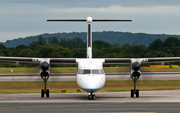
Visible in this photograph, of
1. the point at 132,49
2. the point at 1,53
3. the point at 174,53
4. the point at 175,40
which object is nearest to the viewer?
the point at 132,49

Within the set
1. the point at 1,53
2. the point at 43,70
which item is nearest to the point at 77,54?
the point at 1,53

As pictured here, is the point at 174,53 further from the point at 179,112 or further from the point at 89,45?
the point at 179,112

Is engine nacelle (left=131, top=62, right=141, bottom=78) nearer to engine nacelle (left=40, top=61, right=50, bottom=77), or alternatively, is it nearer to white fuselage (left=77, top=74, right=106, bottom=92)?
white fuselage (left=77, top=74, right=106, bottom=92)

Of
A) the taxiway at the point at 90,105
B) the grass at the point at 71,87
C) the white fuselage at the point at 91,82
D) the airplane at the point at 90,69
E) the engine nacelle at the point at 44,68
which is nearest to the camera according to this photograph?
the taxiway at the point at 90,105

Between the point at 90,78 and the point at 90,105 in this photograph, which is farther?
the point at 90,78

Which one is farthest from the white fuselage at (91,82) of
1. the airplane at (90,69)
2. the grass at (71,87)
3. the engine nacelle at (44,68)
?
the grass at (71,87)

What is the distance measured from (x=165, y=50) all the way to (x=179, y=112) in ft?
320

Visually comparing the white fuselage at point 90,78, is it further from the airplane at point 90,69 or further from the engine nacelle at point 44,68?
the engine nacelle at point 44,68

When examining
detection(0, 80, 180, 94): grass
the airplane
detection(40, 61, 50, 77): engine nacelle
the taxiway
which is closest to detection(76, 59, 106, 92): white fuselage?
the airplane

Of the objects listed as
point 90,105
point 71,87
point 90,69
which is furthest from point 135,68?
point 71,87

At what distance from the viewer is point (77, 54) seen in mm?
96750

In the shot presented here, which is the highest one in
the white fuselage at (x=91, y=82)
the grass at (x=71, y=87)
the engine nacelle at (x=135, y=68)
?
the engine nacelle at (x=135, y=68)

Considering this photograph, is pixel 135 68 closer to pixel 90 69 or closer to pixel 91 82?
pixel 90 69

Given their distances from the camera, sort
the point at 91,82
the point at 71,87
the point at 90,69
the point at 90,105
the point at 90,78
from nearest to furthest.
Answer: the point at 90,105 → the point at 91,82 → the point at 90,78 → the point at 90,69 → the point at 71,87
